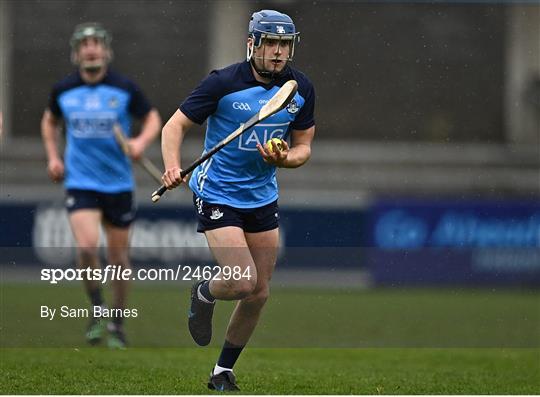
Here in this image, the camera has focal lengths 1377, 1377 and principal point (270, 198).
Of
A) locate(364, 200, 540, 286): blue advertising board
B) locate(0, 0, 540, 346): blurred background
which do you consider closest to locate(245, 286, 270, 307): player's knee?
locate(0, 0, 540, 346): blurred background

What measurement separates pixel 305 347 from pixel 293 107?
10.1 ft

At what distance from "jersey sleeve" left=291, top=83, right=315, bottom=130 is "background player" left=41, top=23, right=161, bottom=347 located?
2.50 m

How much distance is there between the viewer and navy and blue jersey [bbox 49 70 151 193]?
9023 mm

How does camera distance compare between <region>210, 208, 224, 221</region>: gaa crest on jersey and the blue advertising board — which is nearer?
<region>210, 208, 224, 221</region>: gaa crest on jersey

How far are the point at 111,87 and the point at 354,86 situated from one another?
344 inches

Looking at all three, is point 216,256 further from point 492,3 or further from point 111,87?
point 492,3

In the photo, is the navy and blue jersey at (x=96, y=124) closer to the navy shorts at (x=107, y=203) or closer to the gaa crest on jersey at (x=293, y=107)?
the navy shorts at (x=107, y=203)

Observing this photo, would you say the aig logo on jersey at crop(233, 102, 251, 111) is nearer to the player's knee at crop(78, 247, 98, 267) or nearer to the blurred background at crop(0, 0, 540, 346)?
the player's knee at crop(78, 247, 98, 267)

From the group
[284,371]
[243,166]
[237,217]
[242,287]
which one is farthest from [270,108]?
[284,371]

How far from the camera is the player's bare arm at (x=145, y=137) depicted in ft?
29.4

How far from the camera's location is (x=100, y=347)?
27.6 ft

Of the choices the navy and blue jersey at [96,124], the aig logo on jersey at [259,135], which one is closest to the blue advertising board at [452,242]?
the navy and blue jersey at [96,124]

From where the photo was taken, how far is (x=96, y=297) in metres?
8.77

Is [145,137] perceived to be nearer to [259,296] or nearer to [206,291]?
[206,291]
